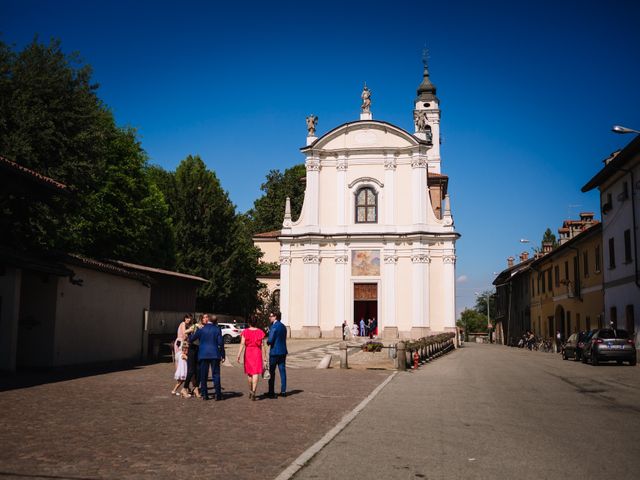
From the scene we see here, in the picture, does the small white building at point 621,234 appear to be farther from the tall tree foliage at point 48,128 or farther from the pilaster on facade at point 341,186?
the tall tree foliage at point 48,128

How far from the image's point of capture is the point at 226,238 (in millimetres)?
47062

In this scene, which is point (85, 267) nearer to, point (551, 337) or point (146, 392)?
point (146, 392)

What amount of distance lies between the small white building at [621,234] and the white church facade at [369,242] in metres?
13.4

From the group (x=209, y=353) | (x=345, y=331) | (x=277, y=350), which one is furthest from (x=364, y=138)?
(x=209, y=353)

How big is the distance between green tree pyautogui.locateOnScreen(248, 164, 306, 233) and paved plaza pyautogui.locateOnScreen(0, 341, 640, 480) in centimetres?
5402

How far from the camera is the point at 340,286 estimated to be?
150ft

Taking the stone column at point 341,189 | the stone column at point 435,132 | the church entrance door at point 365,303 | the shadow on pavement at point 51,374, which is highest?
the stone column at point 435,132

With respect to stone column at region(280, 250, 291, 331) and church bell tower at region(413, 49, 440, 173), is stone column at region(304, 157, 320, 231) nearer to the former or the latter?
stone column at region(280, 250, 291, 331)

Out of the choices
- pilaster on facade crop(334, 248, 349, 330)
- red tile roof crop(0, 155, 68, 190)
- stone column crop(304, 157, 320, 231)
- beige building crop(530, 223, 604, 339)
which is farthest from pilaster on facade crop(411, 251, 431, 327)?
red tile roof crop(0, 155, 68, 190)

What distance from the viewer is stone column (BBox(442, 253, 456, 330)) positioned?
145ft

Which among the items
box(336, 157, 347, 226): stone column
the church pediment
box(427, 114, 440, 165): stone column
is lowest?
box(336, 157, 347, 226): stone column

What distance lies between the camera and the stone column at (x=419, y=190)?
45.8 metres

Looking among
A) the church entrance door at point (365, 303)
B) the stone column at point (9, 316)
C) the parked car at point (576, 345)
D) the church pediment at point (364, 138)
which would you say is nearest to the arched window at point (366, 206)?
the church pediment at point (364, 138)

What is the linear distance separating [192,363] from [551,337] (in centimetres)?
3990
